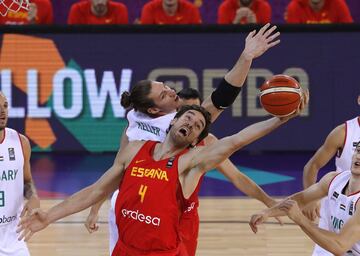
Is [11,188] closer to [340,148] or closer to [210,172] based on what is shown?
[340,148]

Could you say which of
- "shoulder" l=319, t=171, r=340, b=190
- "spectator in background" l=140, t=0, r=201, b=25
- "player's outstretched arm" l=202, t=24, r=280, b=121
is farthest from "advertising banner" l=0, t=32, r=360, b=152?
"shoulder" l=319, t=171, r=340, b=190

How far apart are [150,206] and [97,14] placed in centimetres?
752

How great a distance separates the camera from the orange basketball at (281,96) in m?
5.13

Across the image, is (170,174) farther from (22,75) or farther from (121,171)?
(22,75)

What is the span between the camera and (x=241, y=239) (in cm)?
859

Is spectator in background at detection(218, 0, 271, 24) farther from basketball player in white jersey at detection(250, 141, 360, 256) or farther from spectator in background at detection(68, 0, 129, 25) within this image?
basketball player in white jersey at detection(250, 141, 360, 256)

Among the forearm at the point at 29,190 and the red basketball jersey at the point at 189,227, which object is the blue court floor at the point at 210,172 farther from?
the red basketball jersey at the point at 189,227

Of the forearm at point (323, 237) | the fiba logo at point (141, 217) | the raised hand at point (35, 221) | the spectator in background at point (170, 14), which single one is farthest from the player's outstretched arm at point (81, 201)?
the spectator in background at point (170, 14)

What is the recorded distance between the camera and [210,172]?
11.7m

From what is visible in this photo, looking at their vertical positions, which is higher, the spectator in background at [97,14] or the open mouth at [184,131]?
the open mouth at [184,131]

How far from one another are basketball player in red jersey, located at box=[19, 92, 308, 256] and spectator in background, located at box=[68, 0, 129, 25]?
723 centimetres

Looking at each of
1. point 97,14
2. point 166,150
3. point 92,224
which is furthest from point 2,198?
point 97,14

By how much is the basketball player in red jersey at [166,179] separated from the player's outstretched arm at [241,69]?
0.44 m

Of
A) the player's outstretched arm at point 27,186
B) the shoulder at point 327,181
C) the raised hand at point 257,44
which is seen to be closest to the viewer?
the raised hand at point 257,44
